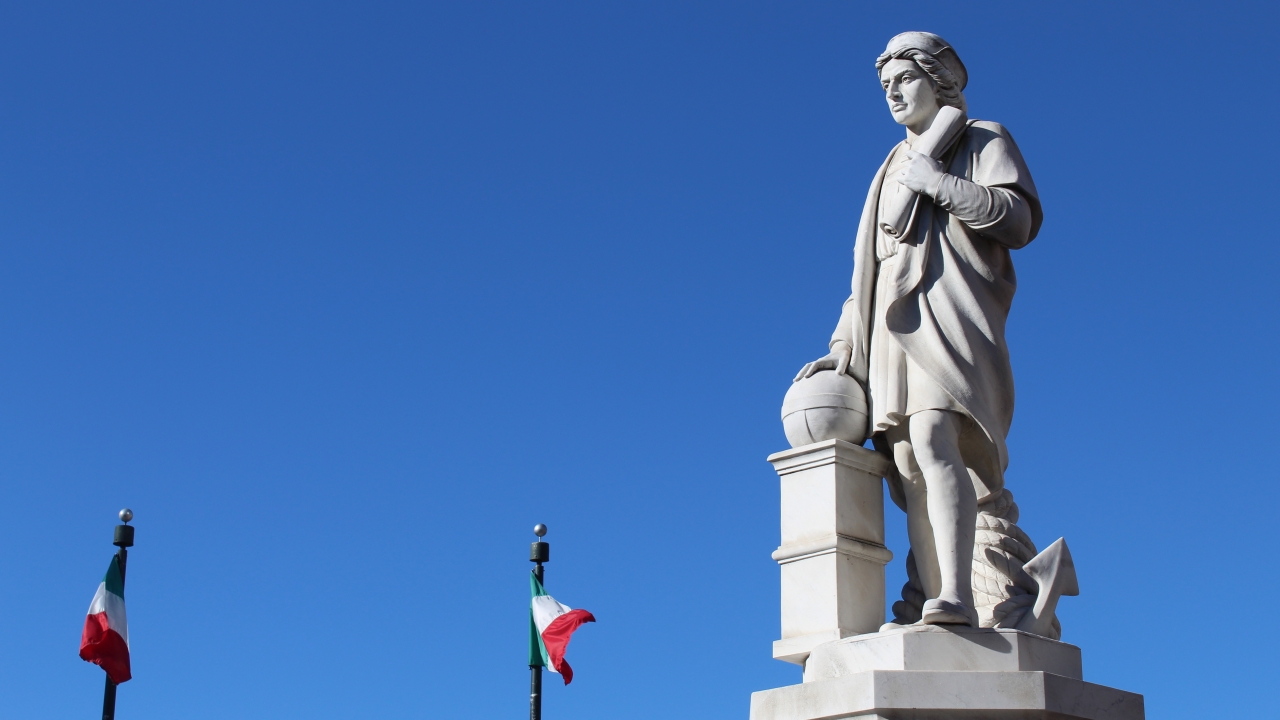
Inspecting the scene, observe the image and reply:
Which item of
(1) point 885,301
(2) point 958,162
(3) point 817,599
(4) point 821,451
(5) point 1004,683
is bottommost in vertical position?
(5) point 1004,683

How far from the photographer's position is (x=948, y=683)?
8.23 metres

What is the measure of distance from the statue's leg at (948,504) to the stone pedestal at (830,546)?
0.45 meters

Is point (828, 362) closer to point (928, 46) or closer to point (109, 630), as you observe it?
point (928, 46)

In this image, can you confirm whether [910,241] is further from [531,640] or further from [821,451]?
[531,640]

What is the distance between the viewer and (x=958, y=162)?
31.4 feet

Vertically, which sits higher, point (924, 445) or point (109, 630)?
point (109, 630)

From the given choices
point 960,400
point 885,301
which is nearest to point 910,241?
point 885,301

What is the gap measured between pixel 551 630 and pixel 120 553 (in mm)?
4923

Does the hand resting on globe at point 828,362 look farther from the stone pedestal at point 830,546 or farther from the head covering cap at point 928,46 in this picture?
the head covering cap at point 928,46

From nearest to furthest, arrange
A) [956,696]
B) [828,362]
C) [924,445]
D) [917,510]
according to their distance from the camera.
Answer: [956,696] < [924,445] < [917,510] < [828,362]

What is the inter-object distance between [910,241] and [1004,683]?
8.33 ft

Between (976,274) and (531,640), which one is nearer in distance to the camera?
(976,274)

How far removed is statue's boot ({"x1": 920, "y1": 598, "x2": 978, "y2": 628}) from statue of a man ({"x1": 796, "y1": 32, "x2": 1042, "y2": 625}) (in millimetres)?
15

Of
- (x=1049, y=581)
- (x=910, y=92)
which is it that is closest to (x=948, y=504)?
(x=1049, y=581)
